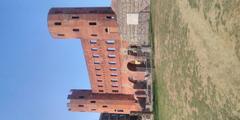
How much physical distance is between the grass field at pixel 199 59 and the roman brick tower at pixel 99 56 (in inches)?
347

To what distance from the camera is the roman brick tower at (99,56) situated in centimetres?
3116

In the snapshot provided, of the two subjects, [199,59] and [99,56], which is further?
[99,56]

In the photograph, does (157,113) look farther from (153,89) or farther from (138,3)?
(138,3)

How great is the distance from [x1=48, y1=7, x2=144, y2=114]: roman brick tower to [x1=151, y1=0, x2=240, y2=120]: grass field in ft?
28.9

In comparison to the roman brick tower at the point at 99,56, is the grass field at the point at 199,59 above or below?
above

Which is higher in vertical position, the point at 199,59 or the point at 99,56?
the point at 199,59

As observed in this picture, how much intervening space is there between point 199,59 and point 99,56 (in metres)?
21.0

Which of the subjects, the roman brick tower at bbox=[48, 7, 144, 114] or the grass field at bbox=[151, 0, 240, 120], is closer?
the grass field at bbox=[151, 0, 240, 120]

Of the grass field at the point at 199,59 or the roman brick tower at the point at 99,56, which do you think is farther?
the roman brick tower at the point at 99,56

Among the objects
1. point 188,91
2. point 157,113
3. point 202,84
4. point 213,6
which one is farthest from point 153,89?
point 213,6

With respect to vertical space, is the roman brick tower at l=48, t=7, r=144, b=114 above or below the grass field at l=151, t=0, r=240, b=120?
below

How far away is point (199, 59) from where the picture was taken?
14117 millimetres

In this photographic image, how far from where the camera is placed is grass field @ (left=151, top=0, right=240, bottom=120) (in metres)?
10.9

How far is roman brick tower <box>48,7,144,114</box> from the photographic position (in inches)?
1227
